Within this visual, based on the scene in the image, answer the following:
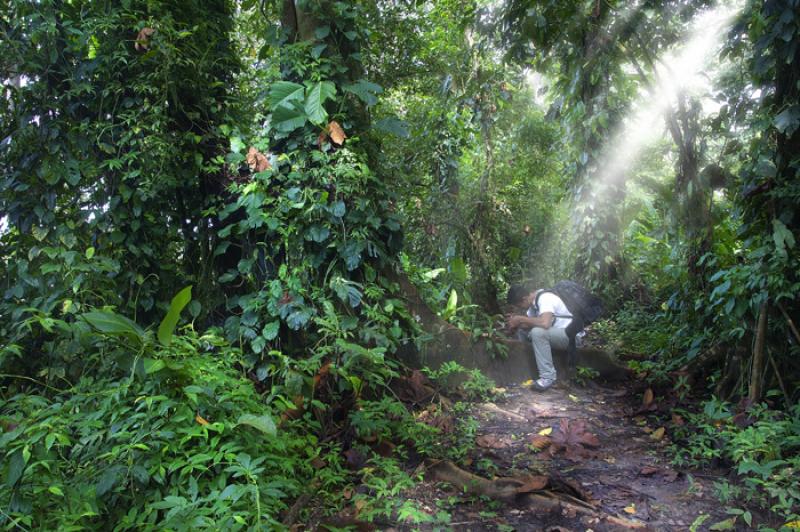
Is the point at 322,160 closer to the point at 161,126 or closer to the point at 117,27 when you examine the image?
the point at 161,126

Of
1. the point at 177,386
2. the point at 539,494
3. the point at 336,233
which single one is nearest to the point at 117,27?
the point at 336,233

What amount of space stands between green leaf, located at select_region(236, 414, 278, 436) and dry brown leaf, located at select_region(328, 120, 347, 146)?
2234mm

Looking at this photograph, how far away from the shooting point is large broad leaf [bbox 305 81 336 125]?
3941 mm

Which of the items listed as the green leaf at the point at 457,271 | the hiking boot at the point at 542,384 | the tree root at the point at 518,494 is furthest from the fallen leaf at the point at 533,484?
the green leaf at the point at 457,271

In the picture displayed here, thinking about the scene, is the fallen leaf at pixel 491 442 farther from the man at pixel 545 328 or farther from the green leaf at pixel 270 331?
the green leaf at pixel 270 331

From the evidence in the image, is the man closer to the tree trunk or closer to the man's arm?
the man's arm

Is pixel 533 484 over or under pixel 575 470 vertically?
over

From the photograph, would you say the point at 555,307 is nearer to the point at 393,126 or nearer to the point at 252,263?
the point at 393,126

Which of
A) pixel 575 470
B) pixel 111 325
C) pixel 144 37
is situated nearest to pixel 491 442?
pixel 575 470

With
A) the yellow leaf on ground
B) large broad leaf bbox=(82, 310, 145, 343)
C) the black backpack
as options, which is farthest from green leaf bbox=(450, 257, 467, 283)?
large broad leaf bbox=(82, 310, 145, 343)

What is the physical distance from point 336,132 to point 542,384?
3242mm

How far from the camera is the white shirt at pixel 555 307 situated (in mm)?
5676

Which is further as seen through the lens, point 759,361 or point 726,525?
point 759,361

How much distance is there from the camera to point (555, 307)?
5699mm
